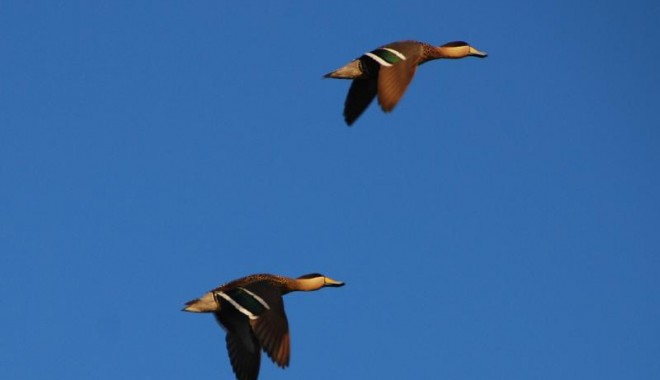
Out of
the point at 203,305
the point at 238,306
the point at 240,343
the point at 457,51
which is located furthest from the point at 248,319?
the point at 457,51

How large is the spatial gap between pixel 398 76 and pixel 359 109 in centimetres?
260

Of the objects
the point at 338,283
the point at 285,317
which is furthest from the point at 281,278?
the point at 285,317

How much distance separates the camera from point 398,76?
32844 mm

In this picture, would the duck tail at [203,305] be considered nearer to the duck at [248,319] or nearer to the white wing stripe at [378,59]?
the duck at [248,319]

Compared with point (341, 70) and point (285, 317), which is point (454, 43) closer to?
point (341, 70)

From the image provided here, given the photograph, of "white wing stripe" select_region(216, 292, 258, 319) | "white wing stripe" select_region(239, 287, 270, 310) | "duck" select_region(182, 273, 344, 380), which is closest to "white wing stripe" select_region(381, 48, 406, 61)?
"duck" select_region(182, 273, 344, 380)

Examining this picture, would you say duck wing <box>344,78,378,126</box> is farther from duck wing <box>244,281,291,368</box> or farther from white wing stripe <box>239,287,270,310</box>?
duck wing <box>244,281,291,368</box>

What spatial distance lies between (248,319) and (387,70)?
4635 millimetres

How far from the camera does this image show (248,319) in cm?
3347

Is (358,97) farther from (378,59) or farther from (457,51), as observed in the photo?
(457,51)

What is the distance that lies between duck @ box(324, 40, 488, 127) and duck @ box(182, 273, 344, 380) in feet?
11.5

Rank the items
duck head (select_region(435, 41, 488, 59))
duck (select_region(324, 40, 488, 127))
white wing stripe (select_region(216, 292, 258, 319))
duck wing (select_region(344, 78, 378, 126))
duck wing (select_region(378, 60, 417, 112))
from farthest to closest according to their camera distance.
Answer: duck head (select_region(435, 41, 488, 59))
duck wing (select_region(344, 78, 378, 126))
white wing stripe (select_region(216, 292, 258, 319))
duck (select_region(324, 40, 488, 127))
duck wing (select_region(378, 60, 417, 112))

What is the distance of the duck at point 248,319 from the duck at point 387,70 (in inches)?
139

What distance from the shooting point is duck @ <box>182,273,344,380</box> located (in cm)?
3262
